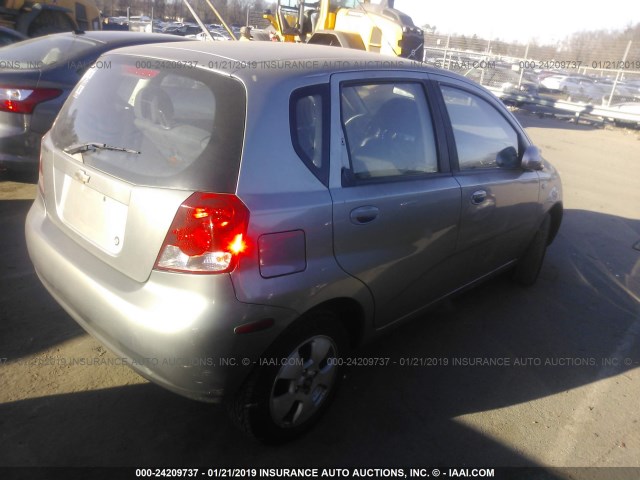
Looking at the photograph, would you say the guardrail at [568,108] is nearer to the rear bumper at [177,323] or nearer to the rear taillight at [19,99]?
the rear taillight at [19,99]

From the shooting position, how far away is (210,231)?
2039mm

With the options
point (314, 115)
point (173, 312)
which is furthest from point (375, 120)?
point (173, 312)

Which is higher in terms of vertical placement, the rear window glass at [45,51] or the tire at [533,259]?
the rear window glass at [45,51]

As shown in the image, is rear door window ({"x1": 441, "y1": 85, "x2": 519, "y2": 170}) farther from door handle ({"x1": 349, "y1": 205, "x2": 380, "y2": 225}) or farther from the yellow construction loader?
the yellow construction loader

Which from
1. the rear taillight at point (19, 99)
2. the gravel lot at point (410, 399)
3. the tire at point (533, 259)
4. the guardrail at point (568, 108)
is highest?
the rear taillight at point (19, 99)

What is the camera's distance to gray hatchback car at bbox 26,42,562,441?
2.06 meters

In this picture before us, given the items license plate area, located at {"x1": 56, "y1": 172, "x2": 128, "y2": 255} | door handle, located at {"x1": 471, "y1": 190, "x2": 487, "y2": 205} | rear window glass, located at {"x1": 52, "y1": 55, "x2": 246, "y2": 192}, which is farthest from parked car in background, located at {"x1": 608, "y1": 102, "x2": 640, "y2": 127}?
license plate area, located at {"x1": 56, "y1": 172, "x2": 128, "y2": 255}

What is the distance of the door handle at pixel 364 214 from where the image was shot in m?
2.45

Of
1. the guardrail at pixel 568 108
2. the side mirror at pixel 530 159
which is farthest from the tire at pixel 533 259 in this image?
the guardrail at pixel 568 108

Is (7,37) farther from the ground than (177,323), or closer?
farther from the ground

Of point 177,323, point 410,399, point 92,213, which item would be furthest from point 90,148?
point 410,399

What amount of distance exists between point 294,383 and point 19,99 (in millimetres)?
3920

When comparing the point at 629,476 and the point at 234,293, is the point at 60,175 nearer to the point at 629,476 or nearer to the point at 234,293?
the point at 234,293

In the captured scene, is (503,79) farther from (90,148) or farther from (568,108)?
(90,148)
